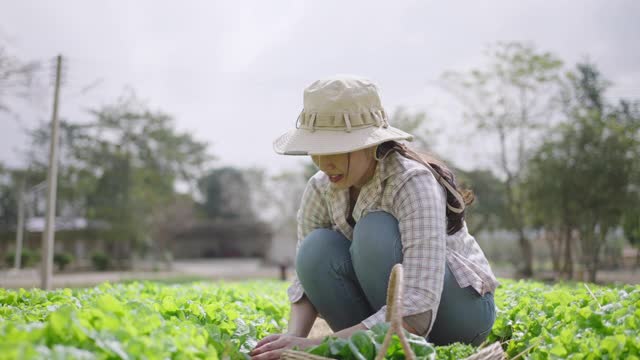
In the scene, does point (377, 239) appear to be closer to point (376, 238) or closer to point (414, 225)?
point (376, 238)

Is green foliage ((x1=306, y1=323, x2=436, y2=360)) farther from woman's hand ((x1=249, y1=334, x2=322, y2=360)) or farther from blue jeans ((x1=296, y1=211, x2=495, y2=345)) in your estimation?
blue jeans ((x1=296, y1=211, x2=495, y2=345))

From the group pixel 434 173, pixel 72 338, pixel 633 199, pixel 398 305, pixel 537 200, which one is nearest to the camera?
pixel 72 338

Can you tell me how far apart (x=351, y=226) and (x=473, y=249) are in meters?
0.49

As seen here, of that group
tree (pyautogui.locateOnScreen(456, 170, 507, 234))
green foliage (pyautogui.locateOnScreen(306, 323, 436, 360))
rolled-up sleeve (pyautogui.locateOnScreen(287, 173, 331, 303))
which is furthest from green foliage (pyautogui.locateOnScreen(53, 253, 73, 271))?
green foliage (pyautogui.locateOnScreen(306, 323, 436, 360))

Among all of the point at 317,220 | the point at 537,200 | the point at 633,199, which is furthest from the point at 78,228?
the point at 317,220

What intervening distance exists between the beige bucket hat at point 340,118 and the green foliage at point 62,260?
2560 cm

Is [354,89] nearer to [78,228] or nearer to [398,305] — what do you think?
[398,305]

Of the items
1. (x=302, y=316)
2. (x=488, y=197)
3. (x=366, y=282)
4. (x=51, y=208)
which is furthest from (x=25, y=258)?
(x=366, y=282)

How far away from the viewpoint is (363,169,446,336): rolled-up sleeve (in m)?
1.90

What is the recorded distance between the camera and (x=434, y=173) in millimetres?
2193

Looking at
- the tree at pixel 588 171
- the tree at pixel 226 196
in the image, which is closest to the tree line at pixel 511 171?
the tree at pixel 588 171

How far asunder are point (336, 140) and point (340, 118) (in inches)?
3.7

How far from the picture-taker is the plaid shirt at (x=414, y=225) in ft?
6.30

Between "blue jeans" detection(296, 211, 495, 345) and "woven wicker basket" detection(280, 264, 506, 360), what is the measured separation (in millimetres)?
262
